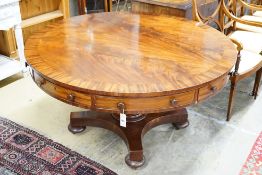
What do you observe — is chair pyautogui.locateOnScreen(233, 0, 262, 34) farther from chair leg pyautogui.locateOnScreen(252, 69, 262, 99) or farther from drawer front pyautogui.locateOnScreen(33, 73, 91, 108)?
drawer front pyautogui.locateOnScreen(33, 73, 91, 108)

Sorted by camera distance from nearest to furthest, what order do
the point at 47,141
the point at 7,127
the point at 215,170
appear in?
the point at 215,170, the point at 47,141, the point at 7,127

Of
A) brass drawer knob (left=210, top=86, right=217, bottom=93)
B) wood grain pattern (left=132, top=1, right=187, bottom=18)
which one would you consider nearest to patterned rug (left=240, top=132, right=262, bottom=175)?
brass drawer knob (left=210, top=86, right=217, bottom=93)

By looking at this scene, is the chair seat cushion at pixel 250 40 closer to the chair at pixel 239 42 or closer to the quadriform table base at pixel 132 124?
the chair at pixel 239 42

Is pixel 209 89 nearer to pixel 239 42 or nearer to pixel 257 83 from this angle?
pixel 239 42

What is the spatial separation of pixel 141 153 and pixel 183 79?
2.02 ft

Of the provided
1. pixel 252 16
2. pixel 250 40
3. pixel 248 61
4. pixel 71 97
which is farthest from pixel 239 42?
pixel 252 16

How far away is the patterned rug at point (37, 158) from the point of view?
5.70 ft

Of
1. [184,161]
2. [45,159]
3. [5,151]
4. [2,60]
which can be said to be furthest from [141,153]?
[2,60]

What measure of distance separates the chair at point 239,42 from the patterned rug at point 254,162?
0.33 m

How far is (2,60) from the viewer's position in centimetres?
280

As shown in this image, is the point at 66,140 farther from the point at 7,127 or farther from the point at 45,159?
the point at 7,127

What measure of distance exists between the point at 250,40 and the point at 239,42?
0.62 meters

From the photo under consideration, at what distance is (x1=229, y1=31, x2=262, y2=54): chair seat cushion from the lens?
2.41 metres

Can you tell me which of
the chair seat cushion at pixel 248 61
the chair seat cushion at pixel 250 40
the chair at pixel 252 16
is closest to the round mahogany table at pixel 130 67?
the chair seat cushion at pixel 248 61
